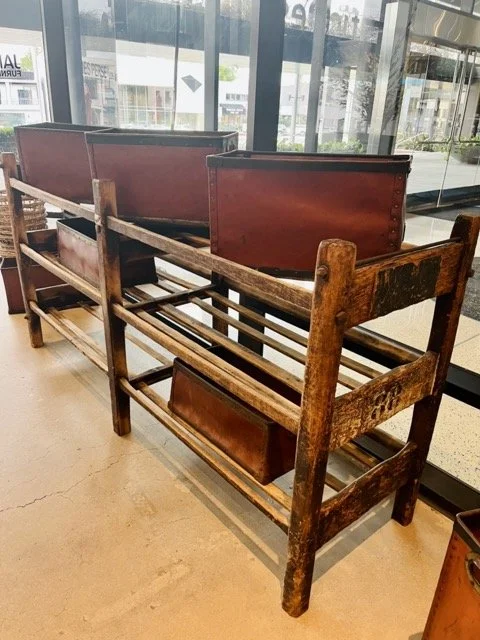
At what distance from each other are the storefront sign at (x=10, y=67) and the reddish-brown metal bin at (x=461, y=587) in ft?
15.8

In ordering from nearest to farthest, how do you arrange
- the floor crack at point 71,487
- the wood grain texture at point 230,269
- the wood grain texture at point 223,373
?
A: the wood grain texture at point 230,269
the wood grain texture at point 223,373
the floor crack at point 71,487

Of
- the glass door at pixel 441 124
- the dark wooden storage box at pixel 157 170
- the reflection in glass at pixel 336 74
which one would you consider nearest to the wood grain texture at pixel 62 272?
the dark wooden storage box at pixel 157 170

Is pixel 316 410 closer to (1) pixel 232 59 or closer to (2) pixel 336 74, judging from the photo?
(2) pixel 336 74

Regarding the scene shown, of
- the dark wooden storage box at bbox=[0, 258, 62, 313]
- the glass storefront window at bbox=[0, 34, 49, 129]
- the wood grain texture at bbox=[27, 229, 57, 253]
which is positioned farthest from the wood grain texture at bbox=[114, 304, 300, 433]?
the glass storefront window at bbox=[0, 34, 49, 129]

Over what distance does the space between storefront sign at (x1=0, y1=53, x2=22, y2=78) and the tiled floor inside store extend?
341cm

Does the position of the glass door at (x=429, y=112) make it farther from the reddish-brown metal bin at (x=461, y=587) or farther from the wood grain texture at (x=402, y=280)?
the reddish-brown metal bin at (x=461, y=587)

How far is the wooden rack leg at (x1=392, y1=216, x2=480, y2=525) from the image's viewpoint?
1.25 m

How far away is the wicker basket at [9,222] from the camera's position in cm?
320

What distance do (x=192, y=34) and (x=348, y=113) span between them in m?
1.45

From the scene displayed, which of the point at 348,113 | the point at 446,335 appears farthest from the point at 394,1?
the point at 446,335

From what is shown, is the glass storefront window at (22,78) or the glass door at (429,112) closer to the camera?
the glass storefront window at (22,78)

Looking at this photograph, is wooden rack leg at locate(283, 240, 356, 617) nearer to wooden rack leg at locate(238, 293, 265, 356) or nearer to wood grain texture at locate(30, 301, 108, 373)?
wooden rack leg at locate(238, 293, 265, 356)

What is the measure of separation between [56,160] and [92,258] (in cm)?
61

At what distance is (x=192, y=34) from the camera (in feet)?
12.8
